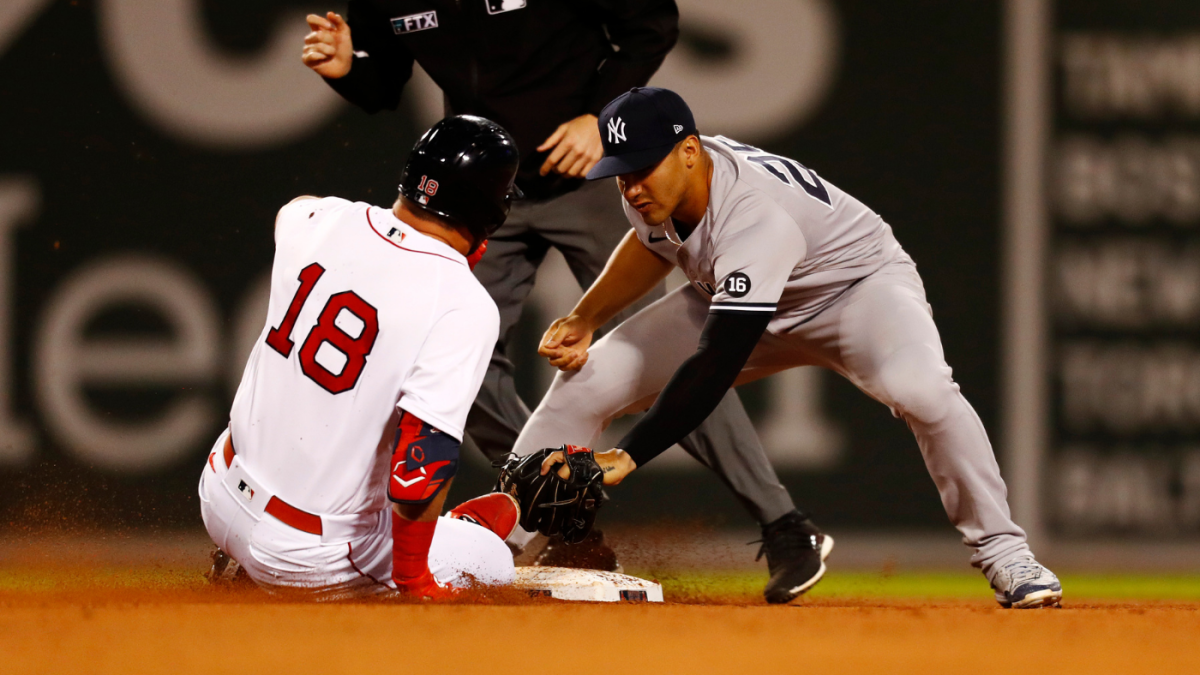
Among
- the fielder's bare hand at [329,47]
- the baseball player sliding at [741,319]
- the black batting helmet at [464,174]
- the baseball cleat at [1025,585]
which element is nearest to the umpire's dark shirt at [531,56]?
the fielder's bare hand at [329,47]

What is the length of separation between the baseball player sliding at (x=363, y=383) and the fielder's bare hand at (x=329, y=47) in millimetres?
1128

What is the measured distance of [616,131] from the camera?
2650 millimetres

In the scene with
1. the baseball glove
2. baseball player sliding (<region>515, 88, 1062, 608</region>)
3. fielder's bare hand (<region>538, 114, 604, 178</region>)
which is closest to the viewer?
the baseball glove

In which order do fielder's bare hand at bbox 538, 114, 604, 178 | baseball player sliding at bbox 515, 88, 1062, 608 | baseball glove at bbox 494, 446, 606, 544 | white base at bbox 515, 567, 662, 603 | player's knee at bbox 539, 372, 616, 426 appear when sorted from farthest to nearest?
fielder's bare hand at bbox 538, 114, 604, 178, player's knee at bbox 539, 372, 616, 426, white base at bbox 515, 567, 662, 603, baseball player sliding at bbox 515, 88, 1062, 608, baseball glove at bbox 494, 446, 606, 544

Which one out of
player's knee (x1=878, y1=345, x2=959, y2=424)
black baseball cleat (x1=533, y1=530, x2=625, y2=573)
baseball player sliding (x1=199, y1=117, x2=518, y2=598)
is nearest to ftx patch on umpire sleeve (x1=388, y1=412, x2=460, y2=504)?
baseball player sliding (x1=199, y1=117, x2=518, y2=598)

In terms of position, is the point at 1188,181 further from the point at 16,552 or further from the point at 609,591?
the point at 16,552

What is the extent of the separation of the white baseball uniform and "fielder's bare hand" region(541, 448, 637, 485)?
0.37 meters

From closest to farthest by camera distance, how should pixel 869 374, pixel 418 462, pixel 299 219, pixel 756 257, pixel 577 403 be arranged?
pixel 418 462, pixel 299 219, pixel 756 257, pixel 869 374, pixel 577 403

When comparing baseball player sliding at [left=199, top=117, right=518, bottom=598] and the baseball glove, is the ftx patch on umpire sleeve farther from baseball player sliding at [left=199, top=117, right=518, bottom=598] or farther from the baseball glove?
the baseball glove

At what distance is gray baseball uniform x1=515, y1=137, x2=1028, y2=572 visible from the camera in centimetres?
270

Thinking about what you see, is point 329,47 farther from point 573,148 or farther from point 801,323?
point 801,323

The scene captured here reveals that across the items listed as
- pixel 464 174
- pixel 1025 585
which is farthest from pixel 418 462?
pixel 1025 585

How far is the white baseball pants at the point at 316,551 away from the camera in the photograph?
226cm

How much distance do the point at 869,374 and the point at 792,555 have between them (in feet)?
2.22
